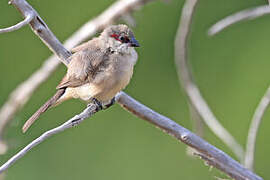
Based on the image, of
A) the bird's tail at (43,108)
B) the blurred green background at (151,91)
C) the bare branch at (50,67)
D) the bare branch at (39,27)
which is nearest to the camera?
the bare branch at (39,27)

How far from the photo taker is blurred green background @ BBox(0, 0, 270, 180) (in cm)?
496

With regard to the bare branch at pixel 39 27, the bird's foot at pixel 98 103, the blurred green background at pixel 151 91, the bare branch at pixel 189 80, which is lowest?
the blurred green background at pixel 151 91

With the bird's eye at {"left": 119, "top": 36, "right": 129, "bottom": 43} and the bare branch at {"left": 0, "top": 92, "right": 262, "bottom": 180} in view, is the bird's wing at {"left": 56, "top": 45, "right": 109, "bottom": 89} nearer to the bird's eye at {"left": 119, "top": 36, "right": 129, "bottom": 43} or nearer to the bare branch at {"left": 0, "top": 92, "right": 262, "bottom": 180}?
the bird's eye at {"left": 119, "top": 36, "right": 129, "bottom": 43}

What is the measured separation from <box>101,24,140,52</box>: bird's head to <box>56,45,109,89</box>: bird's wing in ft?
0.20

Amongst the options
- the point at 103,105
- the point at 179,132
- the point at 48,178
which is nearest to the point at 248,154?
the point at 179,132

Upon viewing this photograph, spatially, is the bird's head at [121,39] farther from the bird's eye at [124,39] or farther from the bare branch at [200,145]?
the bare branch at [200,145]

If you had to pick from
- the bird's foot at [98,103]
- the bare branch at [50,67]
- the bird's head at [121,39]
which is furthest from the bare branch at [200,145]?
the bare branch at [50,67]

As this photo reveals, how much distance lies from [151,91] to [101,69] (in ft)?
6.97

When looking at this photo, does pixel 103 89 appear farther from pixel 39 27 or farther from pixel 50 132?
pixel 50 132

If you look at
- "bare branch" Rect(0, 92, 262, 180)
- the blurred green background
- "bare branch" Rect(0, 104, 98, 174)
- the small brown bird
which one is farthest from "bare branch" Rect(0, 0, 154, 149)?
the blurred green background

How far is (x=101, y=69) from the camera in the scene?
2.94 m

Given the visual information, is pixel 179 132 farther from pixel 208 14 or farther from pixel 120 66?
pixel 208 14

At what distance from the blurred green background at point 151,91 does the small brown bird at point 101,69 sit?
196 cm

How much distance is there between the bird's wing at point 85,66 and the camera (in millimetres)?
2900
